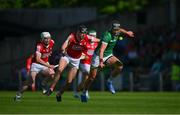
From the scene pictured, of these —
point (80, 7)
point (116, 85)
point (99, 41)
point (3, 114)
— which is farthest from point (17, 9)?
point (3, 114)

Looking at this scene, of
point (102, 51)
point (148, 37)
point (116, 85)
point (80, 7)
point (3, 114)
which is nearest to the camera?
point (3, 114)

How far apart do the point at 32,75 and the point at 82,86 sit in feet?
6.83

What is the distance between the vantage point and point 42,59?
3612 cm

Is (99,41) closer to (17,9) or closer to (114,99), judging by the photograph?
(114,99)

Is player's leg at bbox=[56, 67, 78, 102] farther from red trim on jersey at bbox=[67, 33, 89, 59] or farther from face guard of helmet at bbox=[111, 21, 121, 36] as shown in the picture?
face guard of helmet at bbox=[111, 21, 121, 36]

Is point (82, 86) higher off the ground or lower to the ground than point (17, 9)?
lower

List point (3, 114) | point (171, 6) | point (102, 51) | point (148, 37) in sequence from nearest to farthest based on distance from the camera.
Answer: point (3, 114) < point (102, 51) < point (148, 37) < point (171, 6)

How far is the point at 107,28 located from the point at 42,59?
19.2m

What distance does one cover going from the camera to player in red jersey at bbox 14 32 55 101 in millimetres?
35406

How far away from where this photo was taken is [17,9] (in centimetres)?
6084

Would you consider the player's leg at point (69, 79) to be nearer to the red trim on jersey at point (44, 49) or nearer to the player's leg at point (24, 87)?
the player's leg at point (24, 87)

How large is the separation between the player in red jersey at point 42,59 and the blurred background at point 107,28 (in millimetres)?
8639

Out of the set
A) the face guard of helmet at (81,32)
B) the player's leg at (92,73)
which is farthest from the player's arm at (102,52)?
the face guard of helmet at (81,32)

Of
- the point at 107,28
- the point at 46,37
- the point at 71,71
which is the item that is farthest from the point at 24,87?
the point at 107,28
